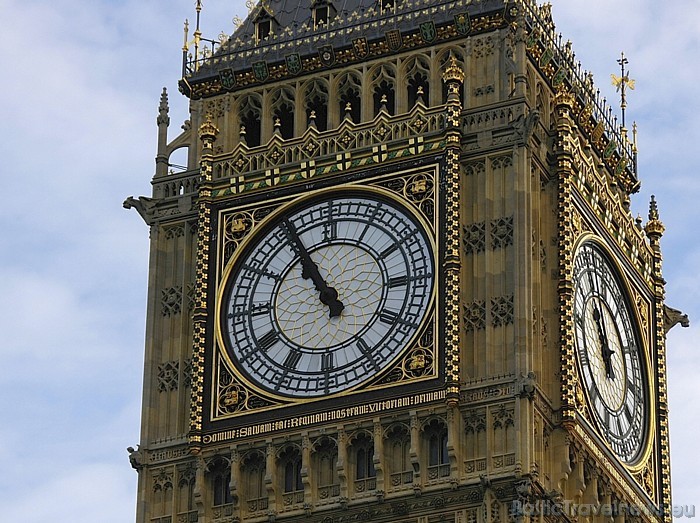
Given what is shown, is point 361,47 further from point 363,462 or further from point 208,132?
point 363,462

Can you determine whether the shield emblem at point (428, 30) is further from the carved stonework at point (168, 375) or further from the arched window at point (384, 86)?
the carved stonework at point (168, 375)

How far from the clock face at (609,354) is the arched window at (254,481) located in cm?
551

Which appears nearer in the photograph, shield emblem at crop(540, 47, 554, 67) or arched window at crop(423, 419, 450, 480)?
arched window at crop(423, 419, 450, 480)

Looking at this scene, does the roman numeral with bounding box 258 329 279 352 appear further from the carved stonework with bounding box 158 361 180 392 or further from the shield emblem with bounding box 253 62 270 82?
the shield emblem with bounding box 253 62 270 82

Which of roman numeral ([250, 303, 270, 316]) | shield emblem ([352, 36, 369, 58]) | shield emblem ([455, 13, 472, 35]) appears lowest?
roman numeral ([250, 303, 270, 316])

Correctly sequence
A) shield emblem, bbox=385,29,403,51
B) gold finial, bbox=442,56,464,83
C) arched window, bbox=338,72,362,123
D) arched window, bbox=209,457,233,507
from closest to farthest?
arched window, bbox=209,457,233,507 < gold finial, bbox=442,56,464,83 < shield emblem, bbox=385,29,403,51 < arched window, bbox=338,72,362,123

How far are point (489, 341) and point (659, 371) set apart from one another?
18.7ft

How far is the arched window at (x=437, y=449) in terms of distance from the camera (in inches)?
1925

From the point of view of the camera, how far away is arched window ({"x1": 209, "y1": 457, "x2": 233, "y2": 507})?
165 feet

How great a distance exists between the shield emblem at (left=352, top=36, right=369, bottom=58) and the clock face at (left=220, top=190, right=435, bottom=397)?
307cm

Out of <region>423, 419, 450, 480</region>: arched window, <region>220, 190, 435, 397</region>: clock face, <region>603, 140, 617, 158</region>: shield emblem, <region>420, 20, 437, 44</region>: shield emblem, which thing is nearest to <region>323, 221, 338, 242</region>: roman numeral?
<region>220, 190, 435, 397</region>: clock face

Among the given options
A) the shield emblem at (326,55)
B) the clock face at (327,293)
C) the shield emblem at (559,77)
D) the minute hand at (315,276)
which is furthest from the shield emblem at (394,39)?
the minute hand at (315,276)

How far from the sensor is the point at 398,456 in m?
49.4

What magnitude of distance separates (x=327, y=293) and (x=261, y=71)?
16.7 feet
